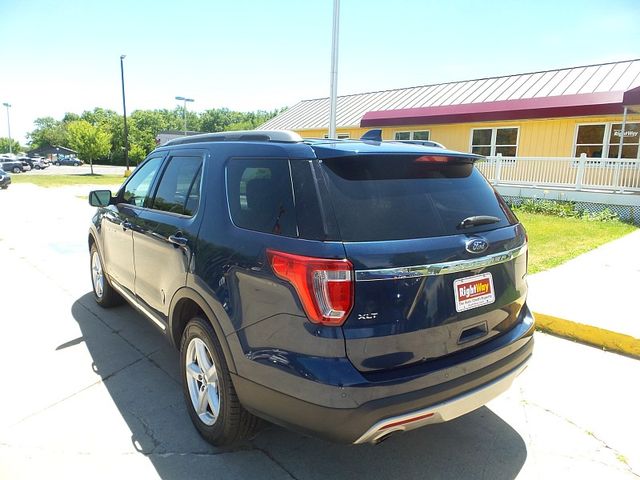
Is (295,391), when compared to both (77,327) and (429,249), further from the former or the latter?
(77,327)

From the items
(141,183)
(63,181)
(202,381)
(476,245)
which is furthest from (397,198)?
(63,181)

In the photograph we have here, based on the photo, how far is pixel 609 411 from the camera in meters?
3.18

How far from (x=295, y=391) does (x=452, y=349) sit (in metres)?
0.83

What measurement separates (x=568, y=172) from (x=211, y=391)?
14473 mm

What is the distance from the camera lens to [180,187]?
3.30 metres

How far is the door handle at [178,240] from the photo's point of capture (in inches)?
115

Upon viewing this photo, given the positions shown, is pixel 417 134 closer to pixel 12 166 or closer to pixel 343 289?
pixel 343 289

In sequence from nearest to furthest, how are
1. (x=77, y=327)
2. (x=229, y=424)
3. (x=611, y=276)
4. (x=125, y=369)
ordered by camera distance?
(x=229, y=424) → (x=125, y=369) → (x=77, y=327) → (x=611, y=276)

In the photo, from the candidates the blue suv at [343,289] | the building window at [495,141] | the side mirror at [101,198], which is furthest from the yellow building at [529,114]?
the side mirror at [101,198]

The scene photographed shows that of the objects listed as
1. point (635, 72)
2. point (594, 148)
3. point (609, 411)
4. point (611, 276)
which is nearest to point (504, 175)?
point (594, 148)

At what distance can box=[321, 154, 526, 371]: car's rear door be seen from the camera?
2053 mm

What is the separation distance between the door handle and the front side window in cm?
98

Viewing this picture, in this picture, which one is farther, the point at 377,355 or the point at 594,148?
the point at 594,148

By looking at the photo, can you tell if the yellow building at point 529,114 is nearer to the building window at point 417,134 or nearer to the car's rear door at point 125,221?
the building window at point 417,134
